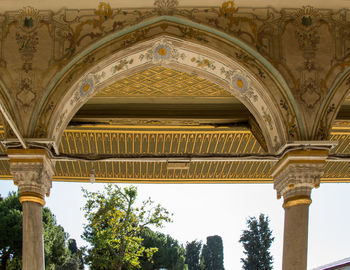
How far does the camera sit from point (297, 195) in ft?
23.4

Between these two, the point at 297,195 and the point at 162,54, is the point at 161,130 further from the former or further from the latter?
the point at 297,195

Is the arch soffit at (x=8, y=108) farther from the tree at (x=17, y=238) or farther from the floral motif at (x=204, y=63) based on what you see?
the tree at (x=17, y=238)

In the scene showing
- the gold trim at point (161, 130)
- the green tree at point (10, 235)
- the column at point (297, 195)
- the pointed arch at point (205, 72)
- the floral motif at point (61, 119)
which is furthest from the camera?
the green tree at point (10, 235)

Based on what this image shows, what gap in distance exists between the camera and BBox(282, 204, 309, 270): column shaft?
685cm

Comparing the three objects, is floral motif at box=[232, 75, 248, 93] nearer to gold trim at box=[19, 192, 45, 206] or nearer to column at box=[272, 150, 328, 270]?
column at box=[272, 150, 328, 270]

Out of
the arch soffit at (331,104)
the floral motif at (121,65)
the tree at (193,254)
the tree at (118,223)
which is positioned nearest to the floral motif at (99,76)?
the floral motif at (121,65)

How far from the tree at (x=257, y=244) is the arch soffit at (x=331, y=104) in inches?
793

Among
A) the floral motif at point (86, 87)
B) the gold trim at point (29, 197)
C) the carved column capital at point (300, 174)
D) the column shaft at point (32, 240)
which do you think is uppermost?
the floral motif at point (86, 87)

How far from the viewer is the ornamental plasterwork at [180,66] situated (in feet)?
25.1

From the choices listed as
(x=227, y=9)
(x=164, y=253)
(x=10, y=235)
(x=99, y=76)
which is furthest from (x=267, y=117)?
(x=164, y=253)

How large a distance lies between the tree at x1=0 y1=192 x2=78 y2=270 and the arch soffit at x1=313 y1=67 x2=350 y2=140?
1953 centimetres

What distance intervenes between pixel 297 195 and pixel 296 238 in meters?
0.57

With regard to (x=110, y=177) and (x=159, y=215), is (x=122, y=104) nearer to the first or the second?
(x=110, y=177)

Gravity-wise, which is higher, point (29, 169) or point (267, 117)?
point (267, 117)
